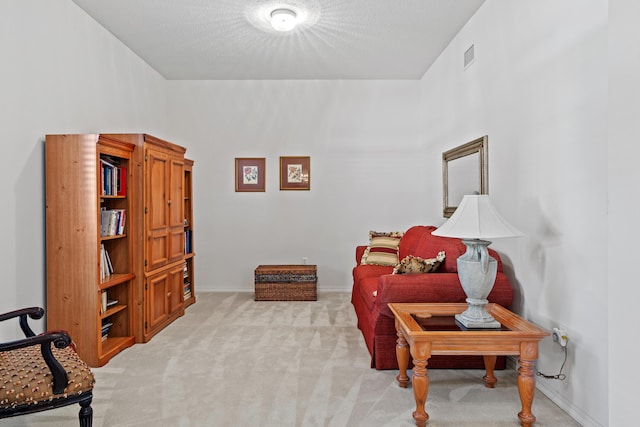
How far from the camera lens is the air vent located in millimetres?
3504

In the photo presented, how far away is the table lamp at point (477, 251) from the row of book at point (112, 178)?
2.68 m

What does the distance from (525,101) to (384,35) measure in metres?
1.84

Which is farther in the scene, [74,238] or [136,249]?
[136,249]

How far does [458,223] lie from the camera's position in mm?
2213

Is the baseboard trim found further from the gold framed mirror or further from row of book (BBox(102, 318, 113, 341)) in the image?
row of book (BBox(102, 318, 113, 341))

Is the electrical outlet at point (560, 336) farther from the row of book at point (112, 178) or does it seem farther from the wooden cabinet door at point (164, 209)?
the row of book at point (112, 178)

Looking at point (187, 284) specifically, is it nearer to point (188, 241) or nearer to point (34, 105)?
point (188, 241)

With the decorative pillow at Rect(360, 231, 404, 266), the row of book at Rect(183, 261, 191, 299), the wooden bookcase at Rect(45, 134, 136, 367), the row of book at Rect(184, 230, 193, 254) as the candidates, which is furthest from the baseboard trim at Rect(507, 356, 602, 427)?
the row of book at Rect(184, 230, 193, 254)

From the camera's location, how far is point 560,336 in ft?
7.23

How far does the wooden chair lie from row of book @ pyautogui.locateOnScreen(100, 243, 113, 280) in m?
1.22

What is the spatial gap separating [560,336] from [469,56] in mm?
2626

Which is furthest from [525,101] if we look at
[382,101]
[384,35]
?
[382,101]

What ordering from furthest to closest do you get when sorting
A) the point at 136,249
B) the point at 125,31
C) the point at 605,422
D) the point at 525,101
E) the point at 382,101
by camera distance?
the point at 382,101 < the point at 125,31 < the point at 136,249 < the point at 525,101 < the point at 605,422

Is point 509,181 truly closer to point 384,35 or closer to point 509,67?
point 509,67
